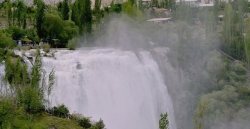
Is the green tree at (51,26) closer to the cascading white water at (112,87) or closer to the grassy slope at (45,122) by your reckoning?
the cascading white water at (112,87)

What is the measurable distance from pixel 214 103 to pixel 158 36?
306 inches

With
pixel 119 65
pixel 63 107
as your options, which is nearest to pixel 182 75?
pixel 119 65

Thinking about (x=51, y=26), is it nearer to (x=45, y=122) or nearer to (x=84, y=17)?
(x=84, y=17)

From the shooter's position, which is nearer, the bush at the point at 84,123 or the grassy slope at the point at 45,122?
the grassy slope at the point at 45,122

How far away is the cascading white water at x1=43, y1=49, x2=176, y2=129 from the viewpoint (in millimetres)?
19281

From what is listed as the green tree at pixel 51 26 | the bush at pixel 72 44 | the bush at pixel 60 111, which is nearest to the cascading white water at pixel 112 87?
the bush at pixel 60 111

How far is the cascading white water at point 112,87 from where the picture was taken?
19.3 m

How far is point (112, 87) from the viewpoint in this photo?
21156mm

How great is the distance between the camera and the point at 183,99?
2525cm

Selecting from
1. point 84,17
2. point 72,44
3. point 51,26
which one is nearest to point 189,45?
point 84,17

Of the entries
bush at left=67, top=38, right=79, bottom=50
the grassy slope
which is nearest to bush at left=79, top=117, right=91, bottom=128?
the grassy slope

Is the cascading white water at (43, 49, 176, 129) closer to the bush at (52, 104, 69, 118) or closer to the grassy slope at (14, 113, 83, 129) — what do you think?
the bush at (52, 104, 69, 118)

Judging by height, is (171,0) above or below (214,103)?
above

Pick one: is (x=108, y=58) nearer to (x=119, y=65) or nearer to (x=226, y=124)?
(x=119, y=65)
